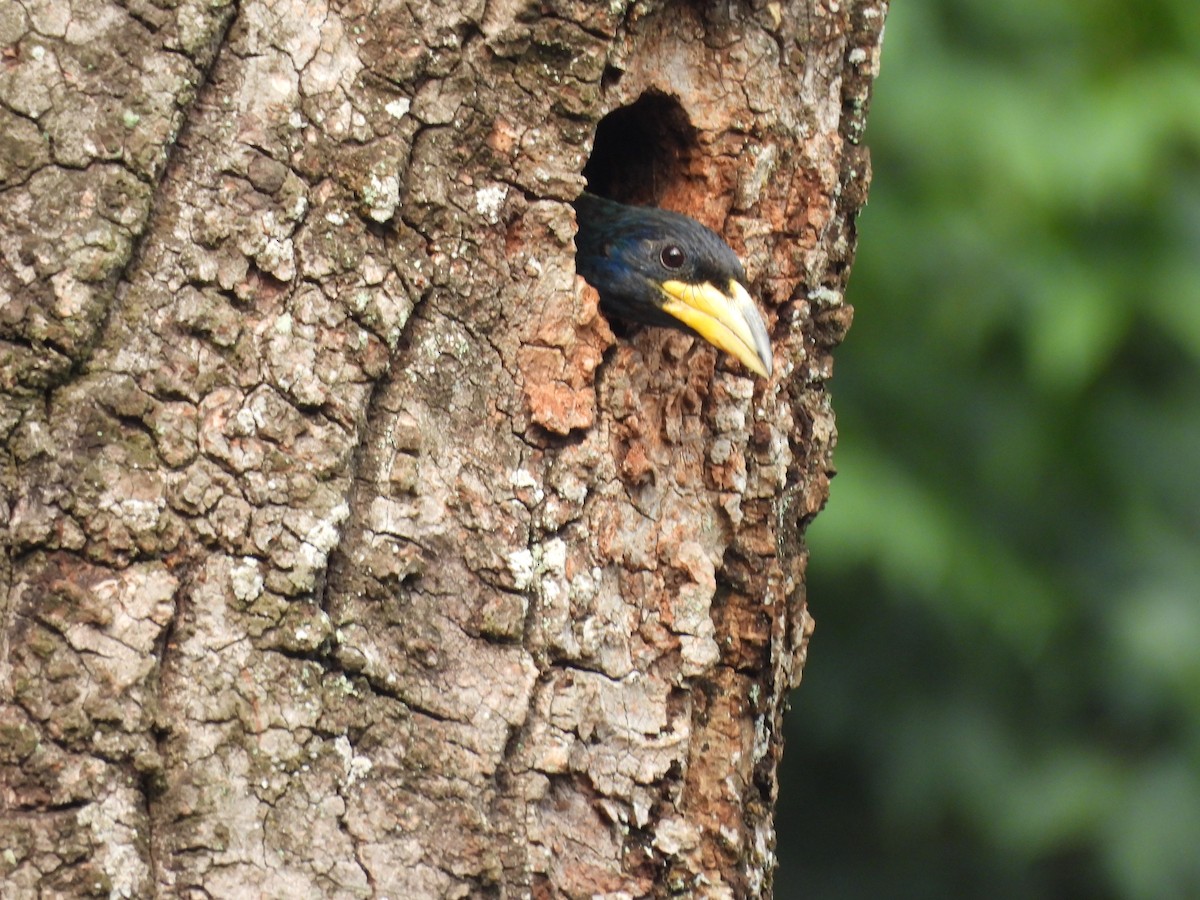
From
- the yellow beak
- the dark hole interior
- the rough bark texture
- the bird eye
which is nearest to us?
the rough bark texture

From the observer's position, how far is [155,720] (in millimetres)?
2600

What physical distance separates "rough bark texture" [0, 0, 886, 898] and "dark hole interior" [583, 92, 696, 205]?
1.8 inches

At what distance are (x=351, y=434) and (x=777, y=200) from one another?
107 centimetres

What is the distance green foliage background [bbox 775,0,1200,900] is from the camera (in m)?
5.47

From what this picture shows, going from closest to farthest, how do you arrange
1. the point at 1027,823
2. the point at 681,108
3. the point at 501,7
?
the point at 501,7
the point at 681,108
the point at 1027,823

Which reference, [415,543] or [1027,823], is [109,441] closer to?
[415,543]

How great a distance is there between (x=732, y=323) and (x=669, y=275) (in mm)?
318

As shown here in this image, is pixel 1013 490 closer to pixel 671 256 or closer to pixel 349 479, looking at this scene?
pixel 671 256

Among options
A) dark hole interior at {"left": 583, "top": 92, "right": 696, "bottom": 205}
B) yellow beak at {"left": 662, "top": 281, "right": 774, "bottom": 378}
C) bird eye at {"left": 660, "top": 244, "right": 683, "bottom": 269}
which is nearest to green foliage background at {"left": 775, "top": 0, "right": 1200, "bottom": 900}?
dark hole interior at {"left": 583, "top": 92, "right": 696, "bottom": 205}

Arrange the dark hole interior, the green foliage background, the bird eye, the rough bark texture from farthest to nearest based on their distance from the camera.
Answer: the green foliage background, the bird eye, the dark hole interior, the rough bark texture

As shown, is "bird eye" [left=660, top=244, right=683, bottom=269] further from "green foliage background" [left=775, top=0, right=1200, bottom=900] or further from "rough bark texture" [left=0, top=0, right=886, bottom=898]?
"green foliage background" [left=775, top=0, right=1200, bottom=900]

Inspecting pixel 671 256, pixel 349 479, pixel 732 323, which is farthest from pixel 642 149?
pixel 349 479

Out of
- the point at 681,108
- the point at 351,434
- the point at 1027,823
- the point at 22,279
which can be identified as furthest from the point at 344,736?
the point at 1027,823

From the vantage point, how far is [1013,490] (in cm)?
639
